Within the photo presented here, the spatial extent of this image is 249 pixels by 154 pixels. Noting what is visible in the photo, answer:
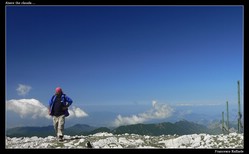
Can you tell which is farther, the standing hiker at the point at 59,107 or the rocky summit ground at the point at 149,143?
the standing hiker at the point at 59,107

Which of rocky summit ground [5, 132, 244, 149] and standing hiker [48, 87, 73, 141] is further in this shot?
standing hiker [48, 87, 73, 141]

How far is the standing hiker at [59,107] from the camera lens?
59.5 ft

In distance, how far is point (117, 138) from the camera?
19.5m

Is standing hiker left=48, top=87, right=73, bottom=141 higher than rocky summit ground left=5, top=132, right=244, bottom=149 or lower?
higher

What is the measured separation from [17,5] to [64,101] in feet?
17.5

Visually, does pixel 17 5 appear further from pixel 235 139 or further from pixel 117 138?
pixel 235 139

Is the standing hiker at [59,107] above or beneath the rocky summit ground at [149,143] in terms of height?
above

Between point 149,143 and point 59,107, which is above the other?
point 59,107

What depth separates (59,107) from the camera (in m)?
18.2

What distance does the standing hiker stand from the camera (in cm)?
1812

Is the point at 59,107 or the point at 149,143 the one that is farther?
the point at 149,143
